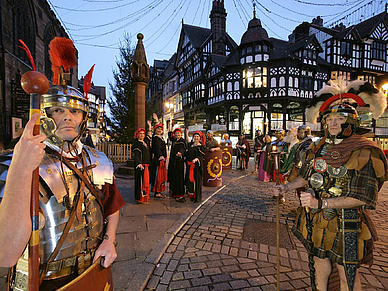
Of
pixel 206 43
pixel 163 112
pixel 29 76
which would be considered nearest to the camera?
pixel 29 76

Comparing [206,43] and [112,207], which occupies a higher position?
[206,43]

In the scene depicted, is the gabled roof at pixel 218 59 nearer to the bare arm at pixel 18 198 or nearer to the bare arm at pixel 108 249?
the bare arm at pixel 108 249

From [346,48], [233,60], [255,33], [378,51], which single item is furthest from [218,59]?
[378,51]

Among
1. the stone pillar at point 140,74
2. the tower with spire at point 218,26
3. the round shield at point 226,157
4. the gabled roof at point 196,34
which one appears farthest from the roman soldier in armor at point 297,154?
the gabled roof at point 196,34

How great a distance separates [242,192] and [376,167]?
18.5 feet

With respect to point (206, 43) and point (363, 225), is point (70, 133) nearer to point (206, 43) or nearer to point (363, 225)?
point (363, 225)

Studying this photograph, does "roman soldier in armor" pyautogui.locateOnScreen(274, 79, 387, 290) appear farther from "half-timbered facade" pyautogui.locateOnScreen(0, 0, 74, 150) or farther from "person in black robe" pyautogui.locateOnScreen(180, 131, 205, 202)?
"half-timbered facade" pyautogui.locateOnScreen(0, 0, 74, 150)

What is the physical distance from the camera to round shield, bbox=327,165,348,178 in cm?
201

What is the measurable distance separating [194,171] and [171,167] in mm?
749

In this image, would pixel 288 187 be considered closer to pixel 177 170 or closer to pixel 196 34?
pixel 177 170

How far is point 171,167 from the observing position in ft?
20.9

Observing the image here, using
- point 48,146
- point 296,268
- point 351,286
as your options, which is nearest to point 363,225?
point 351,286

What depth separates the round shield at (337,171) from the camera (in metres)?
2.01

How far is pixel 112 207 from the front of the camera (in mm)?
1711
